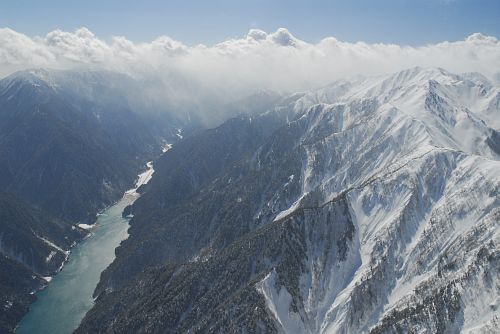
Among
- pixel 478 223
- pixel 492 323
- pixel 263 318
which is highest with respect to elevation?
pixel 263 318

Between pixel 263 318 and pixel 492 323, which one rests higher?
pixel 263 318

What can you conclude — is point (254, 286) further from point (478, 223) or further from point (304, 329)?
point (478, 223)

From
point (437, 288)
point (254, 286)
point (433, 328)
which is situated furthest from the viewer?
point (254, 286)

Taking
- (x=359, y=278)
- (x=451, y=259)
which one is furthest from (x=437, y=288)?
(x=359, y=278)

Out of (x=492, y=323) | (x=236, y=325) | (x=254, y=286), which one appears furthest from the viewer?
(x=254, y=286)

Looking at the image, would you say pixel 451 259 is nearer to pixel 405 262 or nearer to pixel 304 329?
pixel 405 262

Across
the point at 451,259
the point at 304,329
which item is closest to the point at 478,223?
the point at 451,259

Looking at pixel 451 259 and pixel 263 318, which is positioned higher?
pixel 263 318

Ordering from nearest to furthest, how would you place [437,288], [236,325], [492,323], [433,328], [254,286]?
[492,323] → [433,328] → [437,288] → [236,325] → [254,286]

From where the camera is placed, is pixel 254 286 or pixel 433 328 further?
pixel 254 286
